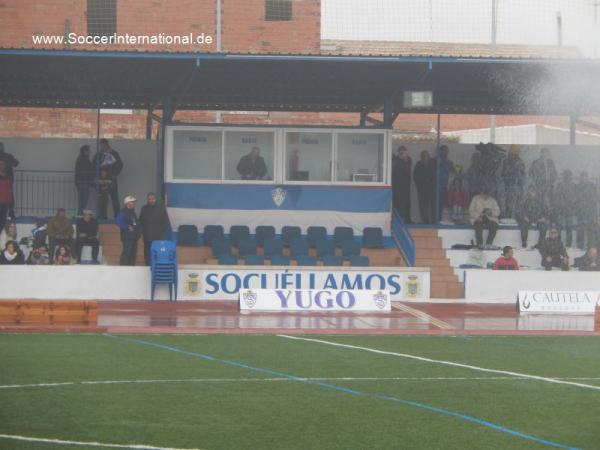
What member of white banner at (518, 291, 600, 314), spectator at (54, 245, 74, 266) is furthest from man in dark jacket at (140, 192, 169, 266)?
white banner at (518, 291, 600, 314)

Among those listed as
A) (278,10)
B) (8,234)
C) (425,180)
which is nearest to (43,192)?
(8,234)

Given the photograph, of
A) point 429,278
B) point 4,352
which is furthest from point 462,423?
point 429,278

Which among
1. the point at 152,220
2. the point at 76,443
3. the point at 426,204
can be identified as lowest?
the point at 76,443

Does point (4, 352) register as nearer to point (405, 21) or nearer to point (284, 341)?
point (284, 341)

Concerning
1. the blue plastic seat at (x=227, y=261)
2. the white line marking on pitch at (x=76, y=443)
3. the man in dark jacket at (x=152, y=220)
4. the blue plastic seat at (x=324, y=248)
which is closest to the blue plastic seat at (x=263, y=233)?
the blue plastic seat at (x=324, y=248)

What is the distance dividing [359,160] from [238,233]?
413 centimetres

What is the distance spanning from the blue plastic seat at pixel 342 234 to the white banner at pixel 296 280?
3.09m

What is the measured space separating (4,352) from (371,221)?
61.3 ft

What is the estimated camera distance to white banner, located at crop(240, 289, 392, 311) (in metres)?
27.8

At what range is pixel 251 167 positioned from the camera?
36125 mm

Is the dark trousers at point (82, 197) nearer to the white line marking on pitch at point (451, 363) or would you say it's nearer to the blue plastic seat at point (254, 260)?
the blue plastic seat at point (254, 260)

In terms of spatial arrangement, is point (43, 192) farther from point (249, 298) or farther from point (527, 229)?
point (527, 229)

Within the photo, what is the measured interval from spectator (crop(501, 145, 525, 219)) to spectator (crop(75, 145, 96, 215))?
1116 cm

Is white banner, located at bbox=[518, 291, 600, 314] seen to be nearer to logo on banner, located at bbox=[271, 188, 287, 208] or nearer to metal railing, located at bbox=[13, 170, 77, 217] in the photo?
logo on banner, located at bbox=[271, 188, 287, 208]
